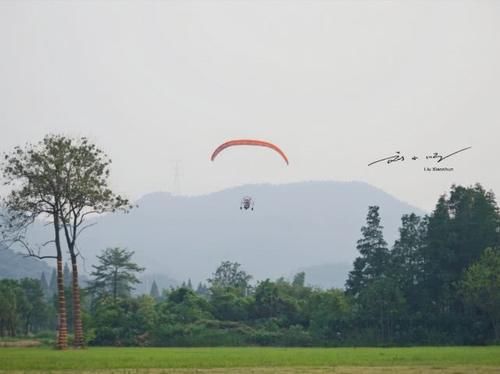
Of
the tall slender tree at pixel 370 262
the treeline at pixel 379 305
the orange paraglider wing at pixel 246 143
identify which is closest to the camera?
the orange paraglider wing at pixel 246 143

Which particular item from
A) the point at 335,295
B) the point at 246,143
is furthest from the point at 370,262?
the point at 246,143

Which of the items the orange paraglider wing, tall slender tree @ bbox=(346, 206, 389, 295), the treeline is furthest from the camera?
tall slender tree @ bbox=(346, 206, 389, 295)

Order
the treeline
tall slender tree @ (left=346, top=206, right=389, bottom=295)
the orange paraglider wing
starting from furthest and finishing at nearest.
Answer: tall slender tree @ (left=346, top=206, right=389, bottom=295) < the treeline < the orange paraglider wing

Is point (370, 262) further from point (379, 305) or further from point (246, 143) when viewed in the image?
point (246, 143)

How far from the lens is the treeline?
5706cm

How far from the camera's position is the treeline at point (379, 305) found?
57062 mm

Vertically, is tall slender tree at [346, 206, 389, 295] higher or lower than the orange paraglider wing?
lower

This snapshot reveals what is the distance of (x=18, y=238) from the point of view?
49.5 metres

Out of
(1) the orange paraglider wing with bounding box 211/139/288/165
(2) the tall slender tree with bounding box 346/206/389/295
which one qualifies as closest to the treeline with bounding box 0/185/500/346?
(2) the tall slender tree with bounding box 346/206/389/295

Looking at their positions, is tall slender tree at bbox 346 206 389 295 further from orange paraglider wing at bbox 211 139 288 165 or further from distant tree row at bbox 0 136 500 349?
orange paraglider wing at bbox 211 139 288 165

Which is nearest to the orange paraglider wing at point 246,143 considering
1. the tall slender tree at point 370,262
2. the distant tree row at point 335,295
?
the distant tree row at point 335,295

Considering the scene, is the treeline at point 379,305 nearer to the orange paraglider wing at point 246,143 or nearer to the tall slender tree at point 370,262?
the tall slender tree at point 370,262

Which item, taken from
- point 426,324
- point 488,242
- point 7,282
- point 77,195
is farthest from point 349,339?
point 7,282

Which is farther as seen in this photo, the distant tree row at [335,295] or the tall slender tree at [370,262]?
the tall slender tree at [370,262]
